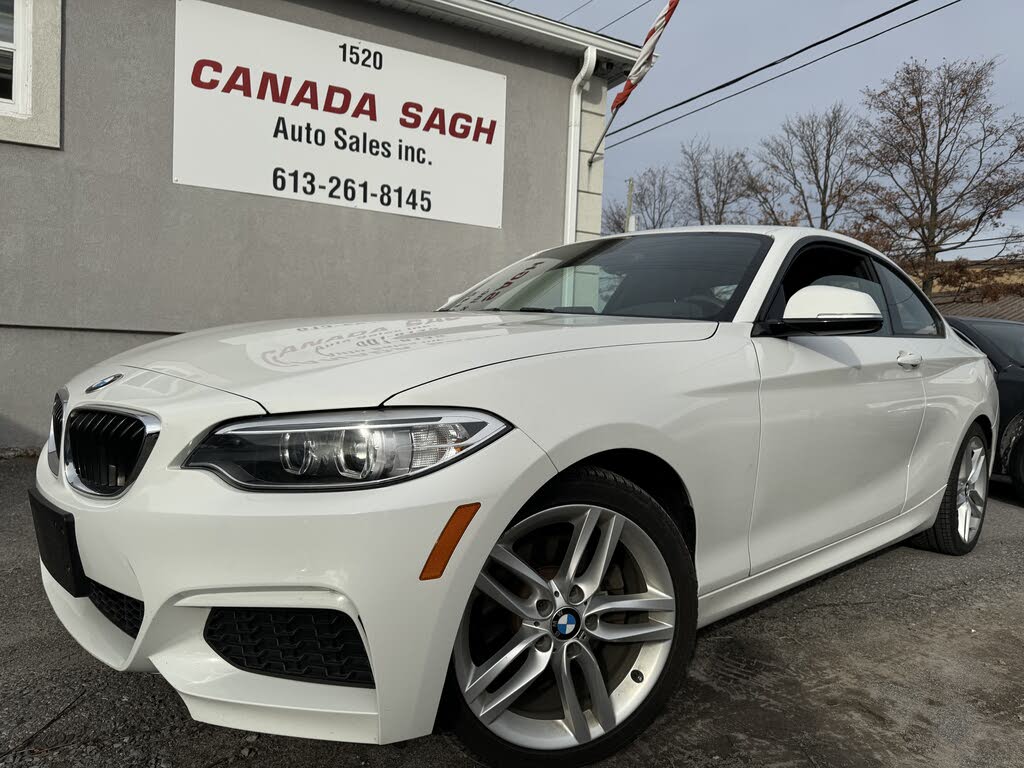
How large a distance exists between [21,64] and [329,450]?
5.51 m

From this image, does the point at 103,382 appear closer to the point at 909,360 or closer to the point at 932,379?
the point at 909,360

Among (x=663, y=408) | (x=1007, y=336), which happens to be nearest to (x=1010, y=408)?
(x=1007, y=336)

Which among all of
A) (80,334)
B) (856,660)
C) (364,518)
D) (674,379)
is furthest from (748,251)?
(80,334)

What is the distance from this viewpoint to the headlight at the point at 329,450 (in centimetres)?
148

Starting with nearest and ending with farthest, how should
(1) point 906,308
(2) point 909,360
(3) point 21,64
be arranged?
(2) point 909,360 → (1) point 906,308 → (3) point 21,64

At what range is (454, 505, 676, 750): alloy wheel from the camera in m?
1.66

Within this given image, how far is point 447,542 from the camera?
1487 millimetres

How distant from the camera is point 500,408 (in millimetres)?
1599

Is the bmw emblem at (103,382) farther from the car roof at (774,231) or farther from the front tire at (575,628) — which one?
the car roof at (774,231)

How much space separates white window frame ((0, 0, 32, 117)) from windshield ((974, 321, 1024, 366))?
719 cm

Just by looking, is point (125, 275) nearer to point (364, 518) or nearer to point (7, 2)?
point (7, 2)

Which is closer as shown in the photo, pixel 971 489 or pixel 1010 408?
pixel 971 489

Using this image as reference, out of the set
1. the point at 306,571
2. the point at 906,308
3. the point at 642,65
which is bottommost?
the point at 306,571

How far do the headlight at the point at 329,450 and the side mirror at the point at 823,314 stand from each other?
1311 mm
